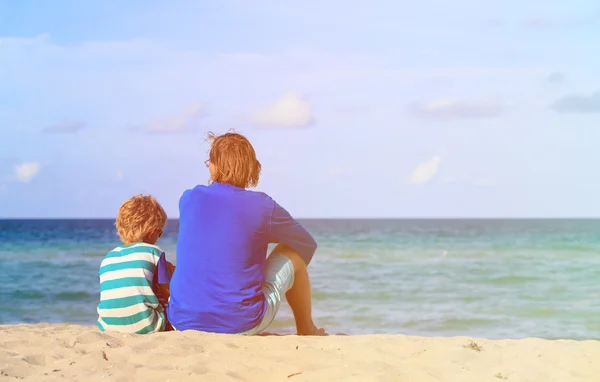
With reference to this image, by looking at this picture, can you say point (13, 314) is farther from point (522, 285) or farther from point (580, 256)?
point (580, 256)

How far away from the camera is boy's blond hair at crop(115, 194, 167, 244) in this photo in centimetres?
396

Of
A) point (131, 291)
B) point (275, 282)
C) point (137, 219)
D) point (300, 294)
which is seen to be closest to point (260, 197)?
point (275, 282)

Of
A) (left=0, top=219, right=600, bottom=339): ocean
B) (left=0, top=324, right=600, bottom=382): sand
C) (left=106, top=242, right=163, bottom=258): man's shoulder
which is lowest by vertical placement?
(left=0, top=219, right=600, bottom=339): ocean

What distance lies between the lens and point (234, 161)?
3.76 metres

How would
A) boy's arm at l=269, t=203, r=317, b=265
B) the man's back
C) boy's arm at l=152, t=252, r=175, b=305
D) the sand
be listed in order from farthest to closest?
boy's arm at l=152, t=252, r=175, b=305 < boy's arm at l=269, t=203, r=317, b=265 < the man's back < the sand

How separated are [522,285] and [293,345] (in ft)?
27.6

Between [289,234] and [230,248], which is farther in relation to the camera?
[289,234]

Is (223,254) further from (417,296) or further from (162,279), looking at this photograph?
(417,296)

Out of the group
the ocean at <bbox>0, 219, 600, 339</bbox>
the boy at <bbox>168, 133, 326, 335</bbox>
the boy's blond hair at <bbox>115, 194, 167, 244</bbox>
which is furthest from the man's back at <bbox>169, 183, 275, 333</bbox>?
the ocean at <bbox>0, 219, 600, 339</bbox>

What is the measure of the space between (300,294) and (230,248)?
2.01ft

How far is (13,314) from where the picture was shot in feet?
28.9

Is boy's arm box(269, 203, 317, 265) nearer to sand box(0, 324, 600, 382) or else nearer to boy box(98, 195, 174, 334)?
sand box(0, 324, 600, 382)

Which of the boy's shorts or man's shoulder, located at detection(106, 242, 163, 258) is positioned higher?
man's shoulder, located at detection(106, 242, 163, 258)

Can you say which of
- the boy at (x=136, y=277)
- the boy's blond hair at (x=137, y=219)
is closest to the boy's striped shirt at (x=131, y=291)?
the boy at (x=136, y=277)
